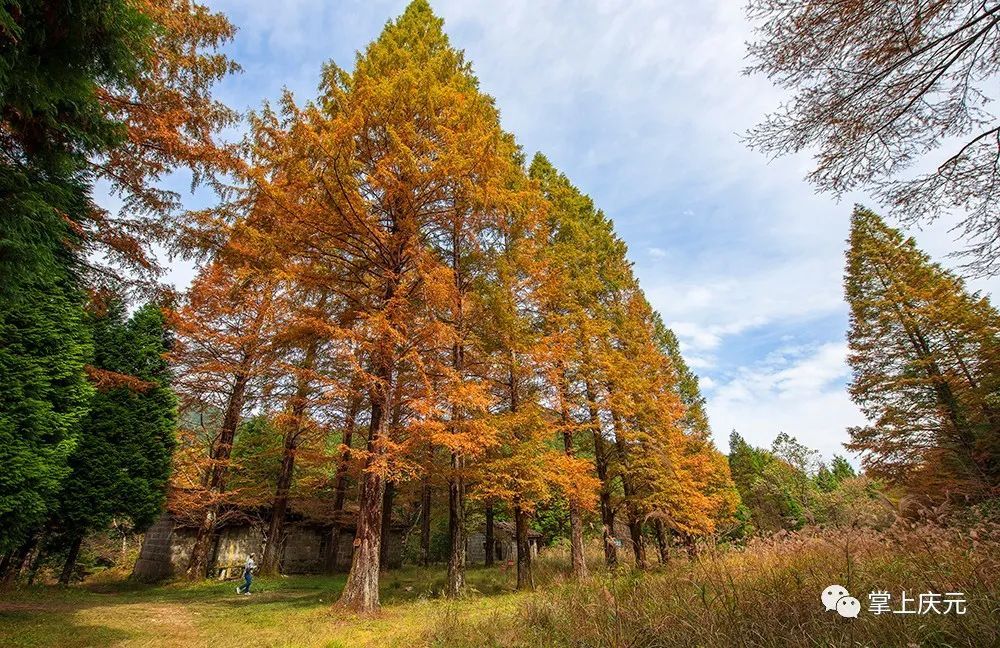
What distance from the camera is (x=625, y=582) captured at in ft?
19.4

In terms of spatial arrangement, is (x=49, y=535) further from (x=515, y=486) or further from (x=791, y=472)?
(x=791, y=472)

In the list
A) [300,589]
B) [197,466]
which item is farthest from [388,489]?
[197,466]

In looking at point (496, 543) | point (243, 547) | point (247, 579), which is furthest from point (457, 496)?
point (496, 543)

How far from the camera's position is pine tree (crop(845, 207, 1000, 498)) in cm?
1495

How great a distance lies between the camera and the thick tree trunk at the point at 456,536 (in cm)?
1191

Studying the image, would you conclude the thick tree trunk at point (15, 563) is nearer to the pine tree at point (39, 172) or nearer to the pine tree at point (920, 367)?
the pine tree at point (39, 172)

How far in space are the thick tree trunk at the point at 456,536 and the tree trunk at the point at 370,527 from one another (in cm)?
257

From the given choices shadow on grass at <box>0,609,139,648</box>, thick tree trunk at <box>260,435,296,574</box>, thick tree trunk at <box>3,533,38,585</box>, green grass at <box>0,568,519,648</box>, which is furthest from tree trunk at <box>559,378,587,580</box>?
thick tree trunk at <box>3,533,38,585</box>

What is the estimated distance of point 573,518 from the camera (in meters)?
13.7

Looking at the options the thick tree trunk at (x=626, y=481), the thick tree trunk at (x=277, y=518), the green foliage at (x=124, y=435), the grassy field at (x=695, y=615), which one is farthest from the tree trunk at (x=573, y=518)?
the green foliage at (x=124, y=435)

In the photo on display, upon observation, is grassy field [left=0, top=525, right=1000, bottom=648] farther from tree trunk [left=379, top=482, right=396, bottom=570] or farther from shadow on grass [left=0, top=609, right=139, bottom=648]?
tree trunk [left=379, top=482, right=396, bottom=570]

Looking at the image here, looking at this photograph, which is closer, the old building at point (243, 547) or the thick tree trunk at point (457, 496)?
the thick tree trunk at point (457, 496)

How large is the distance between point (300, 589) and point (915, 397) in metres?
24.7

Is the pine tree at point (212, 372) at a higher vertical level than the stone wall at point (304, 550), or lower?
higher
